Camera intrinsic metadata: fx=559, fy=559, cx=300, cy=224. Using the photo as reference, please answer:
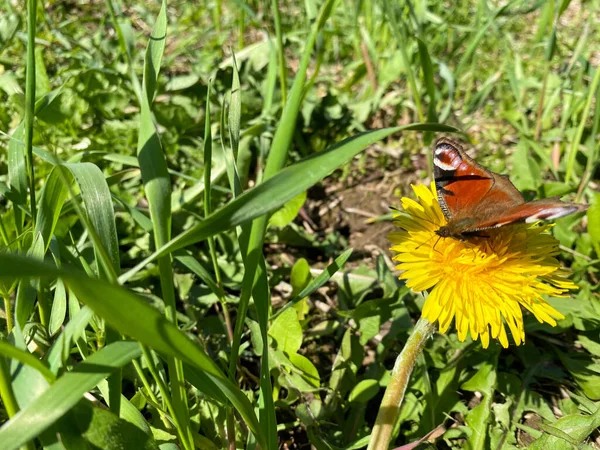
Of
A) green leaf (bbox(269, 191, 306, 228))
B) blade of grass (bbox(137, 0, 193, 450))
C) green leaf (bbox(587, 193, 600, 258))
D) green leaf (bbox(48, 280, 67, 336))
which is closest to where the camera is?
blade of grass (bbox(137, 0, 193, 450))

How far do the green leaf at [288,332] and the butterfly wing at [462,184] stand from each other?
512 mm

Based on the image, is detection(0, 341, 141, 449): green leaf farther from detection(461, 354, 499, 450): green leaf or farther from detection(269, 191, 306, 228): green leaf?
detection(269, 191, 306, 228): green leaf

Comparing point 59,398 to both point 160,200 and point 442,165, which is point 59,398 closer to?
point 160,200

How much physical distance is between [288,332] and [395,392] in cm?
41

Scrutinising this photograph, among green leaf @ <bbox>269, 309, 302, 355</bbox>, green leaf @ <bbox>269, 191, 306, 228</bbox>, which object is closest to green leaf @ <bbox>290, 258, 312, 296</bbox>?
green leaf @ <bbox>269, 309, 302, 355</bbox>

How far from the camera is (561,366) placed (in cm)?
177

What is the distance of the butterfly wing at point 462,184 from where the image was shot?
4.66ft

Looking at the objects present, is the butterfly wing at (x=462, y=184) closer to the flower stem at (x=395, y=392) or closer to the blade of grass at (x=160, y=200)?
the flower stem at (x=395, y=392)

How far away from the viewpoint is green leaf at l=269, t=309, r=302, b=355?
5.14 feet

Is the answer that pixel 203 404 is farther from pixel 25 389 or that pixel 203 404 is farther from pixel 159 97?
pixel 159 97

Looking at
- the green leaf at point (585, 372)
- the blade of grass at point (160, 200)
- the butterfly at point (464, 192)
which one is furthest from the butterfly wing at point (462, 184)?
the blade of grass at point (160, 200)

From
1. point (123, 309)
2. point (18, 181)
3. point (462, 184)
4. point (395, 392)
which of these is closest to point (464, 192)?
point (462, 184)

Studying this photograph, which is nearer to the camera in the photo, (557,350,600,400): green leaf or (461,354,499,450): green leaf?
(461,354,499,450): green leaf

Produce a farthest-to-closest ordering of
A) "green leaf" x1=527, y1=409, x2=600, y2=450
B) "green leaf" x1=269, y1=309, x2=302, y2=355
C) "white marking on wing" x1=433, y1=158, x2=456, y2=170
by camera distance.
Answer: "green leaf" x1=269, y1=309, x2=302, y2=355
"white marking on wing" x1=433, y1=158, x2=456, y2=170
"green leaf" x1=527, y1=409, x2=600, y2=450
